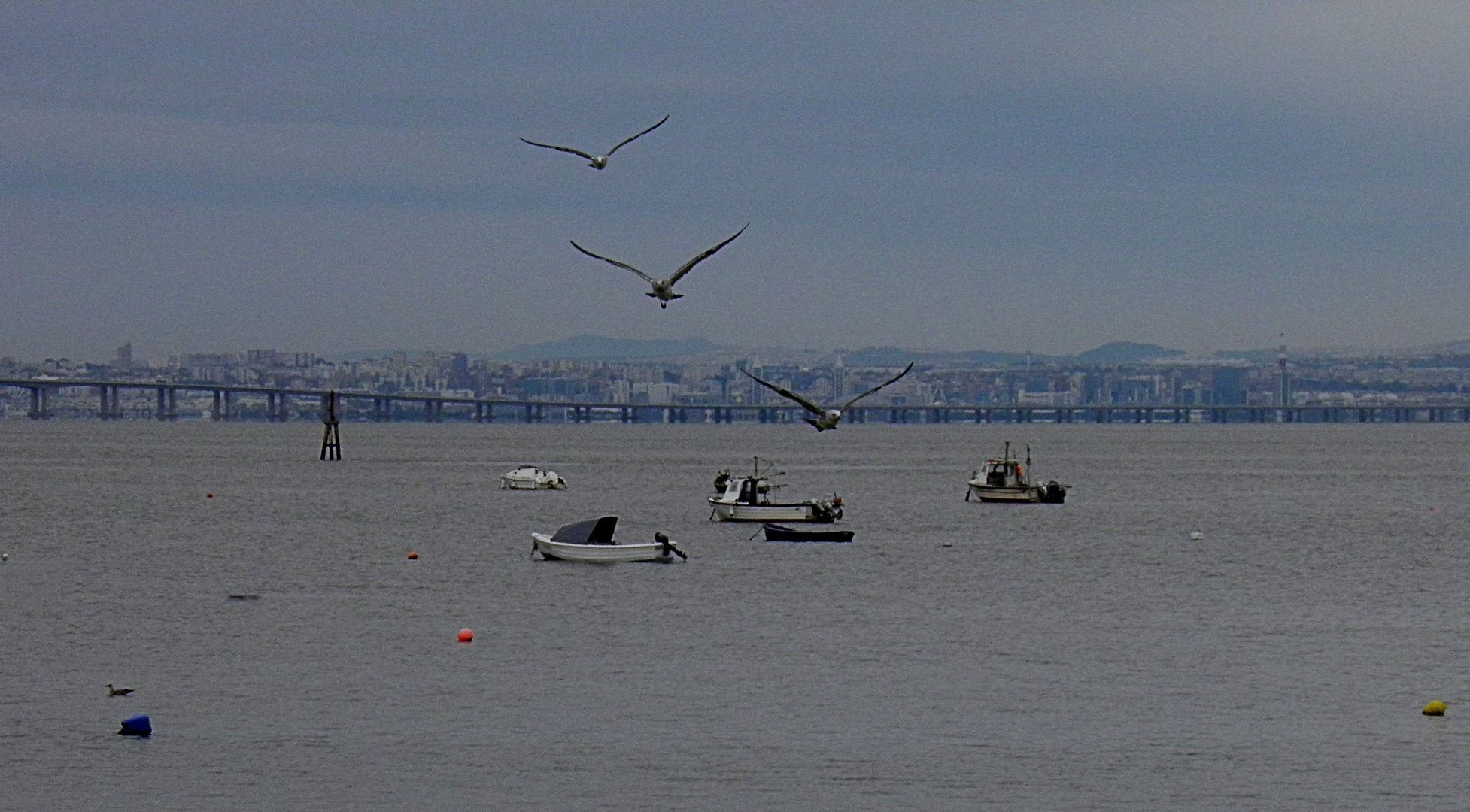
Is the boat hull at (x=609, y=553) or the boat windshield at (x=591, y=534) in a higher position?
the boat windshield at (x=591, y=534)

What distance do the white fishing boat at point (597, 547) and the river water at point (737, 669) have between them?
2.41ft

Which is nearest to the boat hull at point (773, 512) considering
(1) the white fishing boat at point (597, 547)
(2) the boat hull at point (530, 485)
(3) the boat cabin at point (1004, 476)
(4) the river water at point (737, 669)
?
(4) the river water at point (737, 669)

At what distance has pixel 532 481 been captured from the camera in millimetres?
123000

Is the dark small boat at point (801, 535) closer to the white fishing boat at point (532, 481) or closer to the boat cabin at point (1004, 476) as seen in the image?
the boat cabin at point (1004, 476)

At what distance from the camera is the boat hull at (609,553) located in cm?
6425

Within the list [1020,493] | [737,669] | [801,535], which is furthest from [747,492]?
[737,669]

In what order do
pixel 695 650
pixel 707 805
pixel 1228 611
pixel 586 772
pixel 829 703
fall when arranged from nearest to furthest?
pixel 707 805
pixel 586 772
pixel 829 703
pixel 695 650
pixel 1228 611

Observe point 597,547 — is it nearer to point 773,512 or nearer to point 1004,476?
point 773,512

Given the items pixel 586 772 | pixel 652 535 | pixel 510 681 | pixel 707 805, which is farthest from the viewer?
pixel 652 535

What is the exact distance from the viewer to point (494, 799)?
29.4m

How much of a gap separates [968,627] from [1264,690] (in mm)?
10982

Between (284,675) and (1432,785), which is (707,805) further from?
(284,675)

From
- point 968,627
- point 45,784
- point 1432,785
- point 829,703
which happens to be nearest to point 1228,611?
point 968,627

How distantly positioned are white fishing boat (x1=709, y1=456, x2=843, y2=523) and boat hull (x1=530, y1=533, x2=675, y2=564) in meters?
17.2
